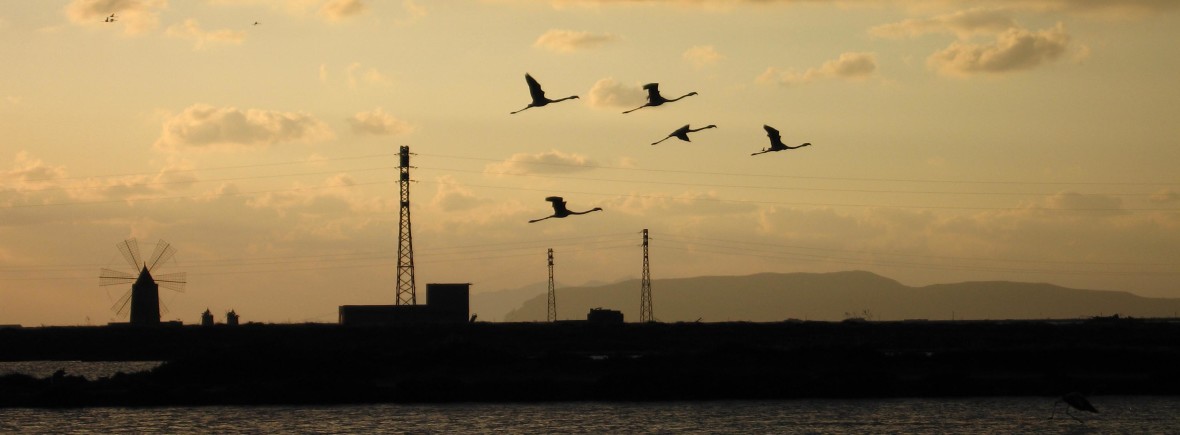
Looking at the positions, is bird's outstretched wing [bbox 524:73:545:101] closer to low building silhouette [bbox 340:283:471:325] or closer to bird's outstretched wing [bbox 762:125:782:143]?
bird's outstretched wing [bbox 762:125:782:143]

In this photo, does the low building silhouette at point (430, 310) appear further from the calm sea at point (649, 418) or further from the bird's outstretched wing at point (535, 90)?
the bird's outstretched wing at point (535, 90)

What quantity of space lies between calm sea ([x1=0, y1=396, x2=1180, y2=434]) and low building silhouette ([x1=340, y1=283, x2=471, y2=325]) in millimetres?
56482

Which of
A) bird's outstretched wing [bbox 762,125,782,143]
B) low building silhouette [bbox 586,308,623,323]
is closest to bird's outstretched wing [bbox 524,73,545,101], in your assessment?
bird's outstretched wing [bbox 762,125,782,143]

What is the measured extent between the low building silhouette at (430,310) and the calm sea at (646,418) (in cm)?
5648

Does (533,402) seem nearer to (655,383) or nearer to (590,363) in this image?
(655,383)

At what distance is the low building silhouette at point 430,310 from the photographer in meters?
131

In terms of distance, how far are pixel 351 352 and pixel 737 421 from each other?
31404 mm

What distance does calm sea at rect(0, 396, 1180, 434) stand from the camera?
6206 cm

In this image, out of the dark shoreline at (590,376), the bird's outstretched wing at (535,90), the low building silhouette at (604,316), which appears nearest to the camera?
the bird's outstretched wing at (535,90)

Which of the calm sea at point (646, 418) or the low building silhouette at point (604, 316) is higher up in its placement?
Answer: the low building silhouette at point (604, 316)

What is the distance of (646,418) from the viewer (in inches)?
2608

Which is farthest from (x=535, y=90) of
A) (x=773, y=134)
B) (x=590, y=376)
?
(x=590, y=376)

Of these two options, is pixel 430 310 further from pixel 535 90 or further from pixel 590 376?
pixel 535 90

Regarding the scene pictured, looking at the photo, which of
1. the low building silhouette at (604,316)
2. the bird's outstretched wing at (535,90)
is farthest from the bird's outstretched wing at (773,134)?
the low building silhouette at (604,316)
